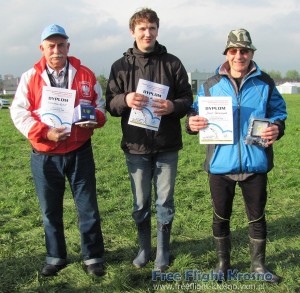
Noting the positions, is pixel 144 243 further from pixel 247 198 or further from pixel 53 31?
pixel 53 31

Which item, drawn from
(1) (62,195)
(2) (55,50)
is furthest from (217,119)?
(1) (62,195)

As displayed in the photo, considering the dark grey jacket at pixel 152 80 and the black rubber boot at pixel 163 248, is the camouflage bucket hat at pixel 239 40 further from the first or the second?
the black rubber boot at pixel 163 248

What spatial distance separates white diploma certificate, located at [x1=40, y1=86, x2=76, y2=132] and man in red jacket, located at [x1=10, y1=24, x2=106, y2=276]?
12 mm

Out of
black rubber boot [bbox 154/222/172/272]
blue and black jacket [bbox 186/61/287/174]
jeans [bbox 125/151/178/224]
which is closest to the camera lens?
blue and black jacket [bbox 186/61/287/174]

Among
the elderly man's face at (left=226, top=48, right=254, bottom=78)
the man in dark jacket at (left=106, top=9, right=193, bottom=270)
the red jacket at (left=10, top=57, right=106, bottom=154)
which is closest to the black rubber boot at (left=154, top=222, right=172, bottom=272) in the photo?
the man in dark jacket at (left=106, top=9, right=193, bottom=270)

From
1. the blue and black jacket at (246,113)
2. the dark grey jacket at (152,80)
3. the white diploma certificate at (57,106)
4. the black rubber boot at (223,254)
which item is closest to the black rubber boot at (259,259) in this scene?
the black rubber boot at (223,254)

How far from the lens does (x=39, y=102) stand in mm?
3746

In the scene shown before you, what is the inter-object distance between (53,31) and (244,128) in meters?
2.01

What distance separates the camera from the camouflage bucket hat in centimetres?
354

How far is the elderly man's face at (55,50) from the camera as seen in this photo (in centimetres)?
370

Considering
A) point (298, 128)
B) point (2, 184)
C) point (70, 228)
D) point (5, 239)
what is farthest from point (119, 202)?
point (298, 128)

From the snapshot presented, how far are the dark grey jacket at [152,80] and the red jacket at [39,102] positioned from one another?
0.62 ft

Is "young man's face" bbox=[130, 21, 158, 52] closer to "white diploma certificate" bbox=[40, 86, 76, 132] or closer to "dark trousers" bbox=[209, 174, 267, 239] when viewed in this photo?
"white diploma certificate" bbox=[40, 86, 76, 132]

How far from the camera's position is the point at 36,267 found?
164 inches
